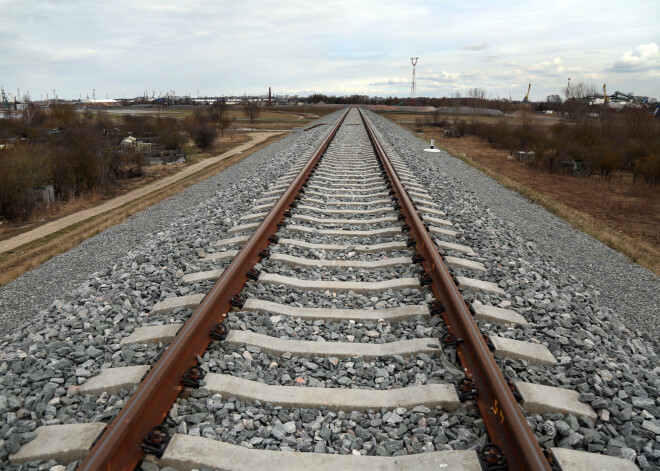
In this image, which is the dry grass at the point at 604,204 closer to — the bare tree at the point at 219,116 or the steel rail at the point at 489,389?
the steel rail at the point at 489,389

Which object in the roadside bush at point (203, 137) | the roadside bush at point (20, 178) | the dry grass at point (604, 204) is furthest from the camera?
the roadside bush at point (203, 137)

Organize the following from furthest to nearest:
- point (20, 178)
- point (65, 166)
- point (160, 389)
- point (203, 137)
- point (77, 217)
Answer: point (203, 137), point (65, 166), point (20, 178), point (77, 217), point (160, 389)

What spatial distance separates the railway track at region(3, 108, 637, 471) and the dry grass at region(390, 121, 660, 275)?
551 centimetres

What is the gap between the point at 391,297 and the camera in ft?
13.0

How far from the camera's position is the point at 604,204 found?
16266 mm

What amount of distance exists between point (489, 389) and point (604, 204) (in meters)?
16.9

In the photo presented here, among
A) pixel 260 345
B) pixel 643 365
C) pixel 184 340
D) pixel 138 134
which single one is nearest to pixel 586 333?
pixel 643 365

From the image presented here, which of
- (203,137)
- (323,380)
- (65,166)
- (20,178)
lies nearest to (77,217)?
(20,178)

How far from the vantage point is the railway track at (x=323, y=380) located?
2.21 m

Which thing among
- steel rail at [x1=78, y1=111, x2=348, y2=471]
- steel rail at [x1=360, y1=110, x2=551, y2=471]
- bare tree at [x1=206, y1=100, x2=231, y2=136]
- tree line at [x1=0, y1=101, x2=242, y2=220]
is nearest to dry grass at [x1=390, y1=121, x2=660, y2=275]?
steel rail at [x1=360, y1=110, x2=551, y2=471]

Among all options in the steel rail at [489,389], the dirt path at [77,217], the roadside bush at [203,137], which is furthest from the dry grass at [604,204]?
the roadside bush at [203,137]

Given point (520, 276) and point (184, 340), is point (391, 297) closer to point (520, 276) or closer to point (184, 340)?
point (520, 276)

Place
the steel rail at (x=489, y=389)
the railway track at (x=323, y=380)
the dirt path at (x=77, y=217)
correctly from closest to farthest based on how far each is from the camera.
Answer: the steel rail at (x=489, y=389)
the railway track at (x=323, y=380)
the dirt path at (x=77, y=217)

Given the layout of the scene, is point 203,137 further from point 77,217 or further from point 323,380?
point 323,380
